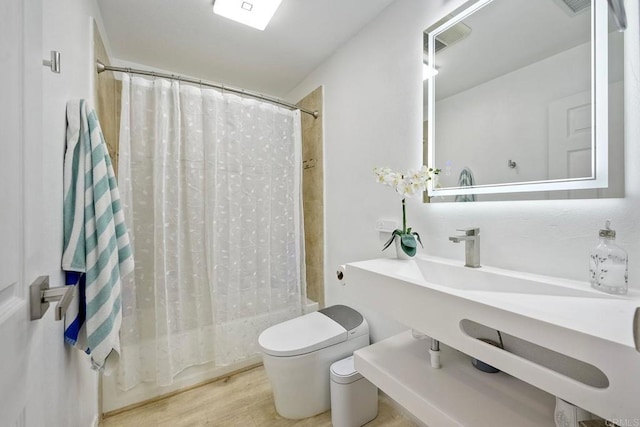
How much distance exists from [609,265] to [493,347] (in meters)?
0.45

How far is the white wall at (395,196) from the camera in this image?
759mm

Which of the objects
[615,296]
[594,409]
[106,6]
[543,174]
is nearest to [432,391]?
[594,409]

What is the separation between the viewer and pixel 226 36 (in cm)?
168

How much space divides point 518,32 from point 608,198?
72 cm

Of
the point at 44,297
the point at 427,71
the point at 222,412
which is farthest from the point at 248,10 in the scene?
the point at 222,412

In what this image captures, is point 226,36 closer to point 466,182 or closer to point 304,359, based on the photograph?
point 466,182

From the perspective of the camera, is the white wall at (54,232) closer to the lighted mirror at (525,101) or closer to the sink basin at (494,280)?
the sink basin at (494,280)

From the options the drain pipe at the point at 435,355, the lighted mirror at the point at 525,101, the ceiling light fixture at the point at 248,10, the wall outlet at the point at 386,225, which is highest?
the ceiling light fixture at the point at 248,10

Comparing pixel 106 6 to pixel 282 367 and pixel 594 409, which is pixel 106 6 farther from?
pixel 594 409

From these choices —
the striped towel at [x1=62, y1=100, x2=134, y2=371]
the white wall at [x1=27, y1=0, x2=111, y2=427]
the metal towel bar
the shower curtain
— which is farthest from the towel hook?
the shower curtain

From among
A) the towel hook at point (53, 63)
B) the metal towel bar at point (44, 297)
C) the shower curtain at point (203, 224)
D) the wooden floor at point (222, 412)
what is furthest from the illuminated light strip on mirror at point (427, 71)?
the wooden floor at point (222, 412)

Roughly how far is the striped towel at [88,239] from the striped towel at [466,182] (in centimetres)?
150

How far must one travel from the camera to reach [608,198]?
76 cm

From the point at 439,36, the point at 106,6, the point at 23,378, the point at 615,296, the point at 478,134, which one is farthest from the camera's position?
the point at 106,6
